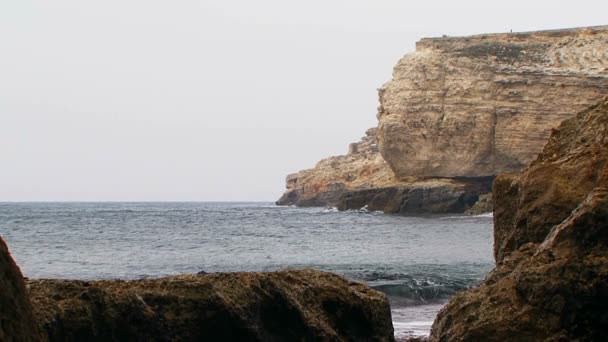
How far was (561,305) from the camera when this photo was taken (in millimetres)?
5223

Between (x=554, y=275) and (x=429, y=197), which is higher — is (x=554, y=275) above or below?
below

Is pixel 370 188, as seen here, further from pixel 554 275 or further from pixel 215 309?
pixel 554 275

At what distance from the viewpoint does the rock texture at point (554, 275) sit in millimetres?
5156

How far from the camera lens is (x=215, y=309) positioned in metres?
5.60

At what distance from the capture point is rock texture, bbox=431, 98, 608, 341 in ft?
16.9

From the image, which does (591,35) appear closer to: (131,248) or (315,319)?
(131,248)

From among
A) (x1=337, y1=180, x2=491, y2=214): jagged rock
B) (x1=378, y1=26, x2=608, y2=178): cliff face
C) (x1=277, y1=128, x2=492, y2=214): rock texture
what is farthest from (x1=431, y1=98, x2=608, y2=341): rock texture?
(x1=378, y1=26, x2=608, y2=178): cliff face

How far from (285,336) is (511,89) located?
2350 inches

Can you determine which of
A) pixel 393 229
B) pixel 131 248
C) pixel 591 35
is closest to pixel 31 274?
pixel 131 248

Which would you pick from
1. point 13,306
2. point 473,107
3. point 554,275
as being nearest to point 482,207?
point 473,107

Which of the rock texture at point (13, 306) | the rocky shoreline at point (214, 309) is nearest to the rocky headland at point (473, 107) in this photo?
the rocky shoreline at point (214, 309)

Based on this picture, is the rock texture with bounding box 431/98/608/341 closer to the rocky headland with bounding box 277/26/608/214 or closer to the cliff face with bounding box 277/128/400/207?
the rocky headland with bounding box 277/26/608/214

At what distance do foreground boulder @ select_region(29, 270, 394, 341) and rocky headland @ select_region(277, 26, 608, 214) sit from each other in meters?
54.5

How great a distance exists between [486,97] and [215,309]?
60.4 m
